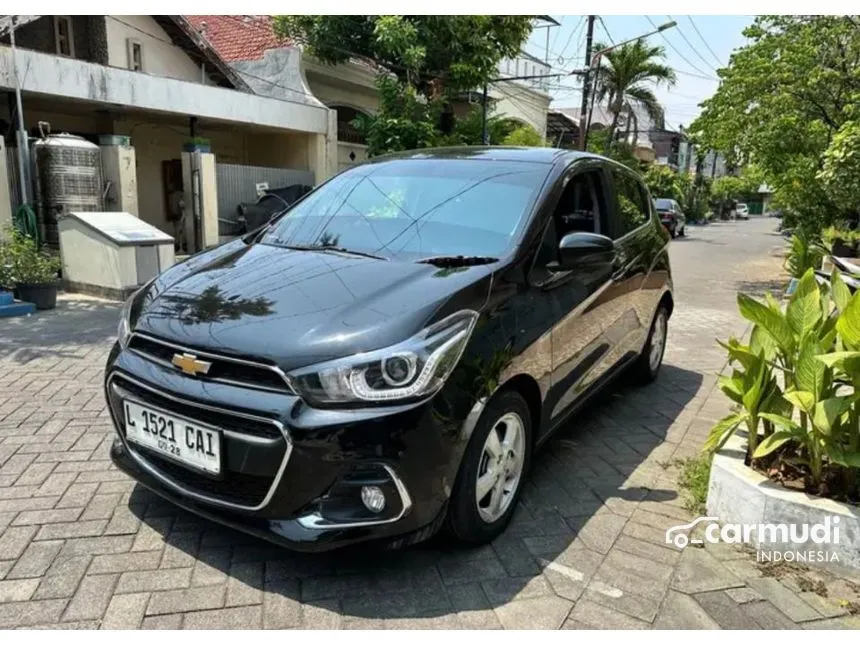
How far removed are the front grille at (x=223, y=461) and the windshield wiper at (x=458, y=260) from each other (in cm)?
105

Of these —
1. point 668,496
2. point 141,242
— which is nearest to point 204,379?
point 668,496

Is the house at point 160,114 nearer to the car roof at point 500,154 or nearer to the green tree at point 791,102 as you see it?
the car roof at point 500,154

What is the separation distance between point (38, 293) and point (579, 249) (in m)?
6.55

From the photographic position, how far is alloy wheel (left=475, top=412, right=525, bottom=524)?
2680 millimetres

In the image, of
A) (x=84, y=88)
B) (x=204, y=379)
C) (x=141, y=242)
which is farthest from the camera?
(x=84, y=88)

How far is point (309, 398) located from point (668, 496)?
6.71 feet

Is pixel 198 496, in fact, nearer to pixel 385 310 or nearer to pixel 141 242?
pixel 385 310

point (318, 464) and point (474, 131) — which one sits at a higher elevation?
point (474, 131)

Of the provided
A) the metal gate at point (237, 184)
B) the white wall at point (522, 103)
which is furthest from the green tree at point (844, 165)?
the white wall at point (522, 103)

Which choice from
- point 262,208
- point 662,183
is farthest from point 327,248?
point 662,183

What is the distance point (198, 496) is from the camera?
8.02ft

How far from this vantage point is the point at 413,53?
42.0 feet

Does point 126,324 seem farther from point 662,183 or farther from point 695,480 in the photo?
point 662,183

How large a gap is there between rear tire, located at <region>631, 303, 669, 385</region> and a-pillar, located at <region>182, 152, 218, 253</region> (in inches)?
332
